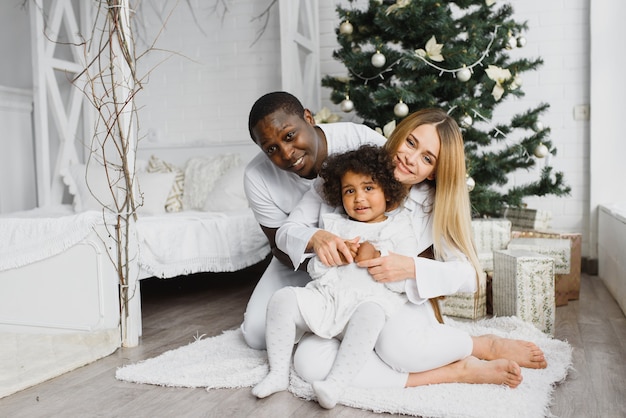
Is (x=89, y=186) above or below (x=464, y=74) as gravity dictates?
below

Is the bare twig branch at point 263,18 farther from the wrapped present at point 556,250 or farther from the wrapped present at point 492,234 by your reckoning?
the wrapped present at point 556,250

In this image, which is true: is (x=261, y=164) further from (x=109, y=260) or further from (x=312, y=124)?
(x=109, y=260)

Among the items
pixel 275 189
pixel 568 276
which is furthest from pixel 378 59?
pixel 568 276

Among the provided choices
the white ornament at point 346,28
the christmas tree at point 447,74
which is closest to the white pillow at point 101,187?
the christmas tree at point 447,74

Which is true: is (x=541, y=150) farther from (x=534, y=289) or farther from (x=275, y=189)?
(x=275, y=189)

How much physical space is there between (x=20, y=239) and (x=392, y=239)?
4.95 feet

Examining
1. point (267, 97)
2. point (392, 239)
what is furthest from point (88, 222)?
point (392, 239)

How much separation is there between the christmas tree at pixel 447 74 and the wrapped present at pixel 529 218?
38 cm

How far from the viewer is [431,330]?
161cm

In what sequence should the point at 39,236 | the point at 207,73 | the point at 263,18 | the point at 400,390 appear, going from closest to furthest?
the point at 400,390 → the point at 39,236 → the point at 263,18 → the point at 207,73

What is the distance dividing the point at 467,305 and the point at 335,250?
3.52 ft

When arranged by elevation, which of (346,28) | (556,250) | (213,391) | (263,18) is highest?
(263,18)

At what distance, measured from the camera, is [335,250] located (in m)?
1.60

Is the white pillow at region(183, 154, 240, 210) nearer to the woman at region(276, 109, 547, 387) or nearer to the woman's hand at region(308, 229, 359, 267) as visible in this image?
the woman at region(276, 109, 547, 387)
